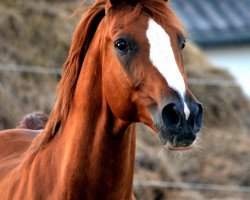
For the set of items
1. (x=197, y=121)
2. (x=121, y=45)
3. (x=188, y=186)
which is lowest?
(x=188, y=186)

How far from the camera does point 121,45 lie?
16.4ft

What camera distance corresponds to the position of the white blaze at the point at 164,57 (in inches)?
187

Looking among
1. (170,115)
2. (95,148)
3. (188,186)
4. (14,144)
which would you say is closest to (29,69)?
(188,186)

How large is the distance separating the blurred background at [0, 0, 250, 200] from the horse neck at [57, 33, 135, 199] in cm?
297

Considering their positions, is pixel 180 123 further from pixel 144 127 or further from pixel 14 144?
pixel 144 127

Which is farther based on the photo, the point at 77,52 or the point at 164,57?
the point at 77,52

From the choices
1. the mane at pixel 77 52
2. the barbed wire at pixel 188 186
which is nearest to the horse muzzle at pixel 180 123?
the mane at pixel 77 52

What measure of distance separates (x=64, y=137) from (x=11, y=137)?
3.21 ft

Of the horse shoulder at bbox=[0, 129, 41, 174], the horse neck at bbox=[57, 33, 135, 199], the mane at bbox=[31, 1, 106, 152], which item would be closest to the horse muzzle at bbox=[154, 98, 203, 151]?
the horse neck at bbox=[57, 33, 135, 199]

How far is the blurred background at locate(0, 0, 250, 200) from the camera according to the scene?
9.77 metres

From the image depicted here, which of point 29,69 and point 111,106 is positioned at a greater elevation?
point 111,106

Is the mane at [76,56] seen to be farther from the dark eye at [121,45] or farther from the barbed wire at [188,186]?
the barbed wire at [188,186]

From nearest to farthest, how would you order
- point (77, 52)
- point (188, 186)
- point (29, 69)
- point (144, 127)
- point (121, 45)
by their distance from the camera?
point (121, 45)
point (77, 52)
point (29, 69)
point (188, 186)
point (144, 127)

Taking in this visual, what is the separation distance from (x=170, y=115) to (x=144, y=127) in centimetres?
610
